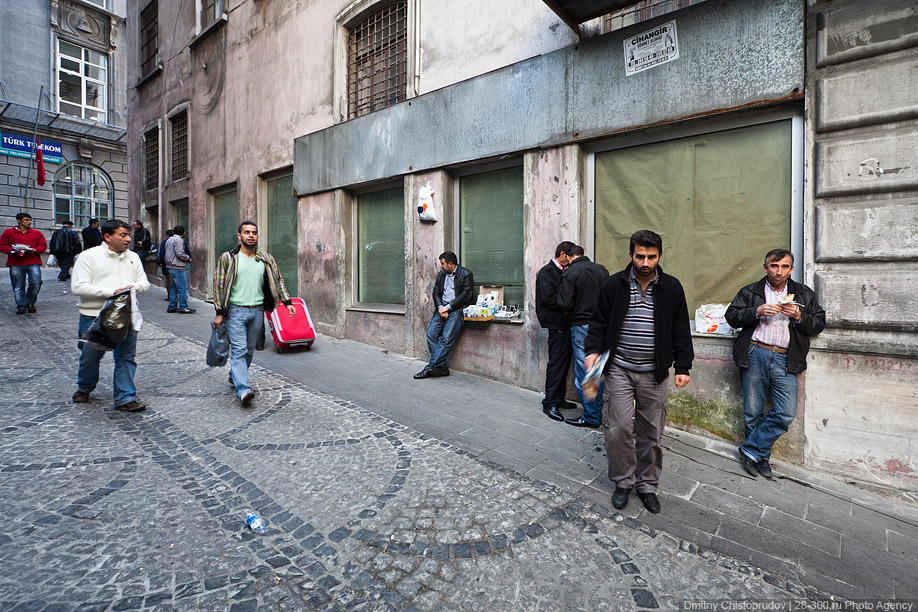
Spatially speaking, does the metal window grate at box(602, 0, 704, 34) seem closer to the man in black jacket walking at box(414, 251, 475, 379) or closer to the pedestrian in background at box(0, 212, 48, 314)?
the man in black jacket walking at box(414, 251, 475, 379)

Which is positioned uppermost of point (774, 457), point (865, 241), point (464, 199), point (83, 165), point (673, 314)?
point (83, 165)

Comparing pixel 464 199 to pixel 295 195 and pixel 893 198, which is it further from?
pixel 893 198

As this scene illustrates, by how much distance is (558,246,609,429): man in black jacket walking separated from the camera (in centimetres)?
466

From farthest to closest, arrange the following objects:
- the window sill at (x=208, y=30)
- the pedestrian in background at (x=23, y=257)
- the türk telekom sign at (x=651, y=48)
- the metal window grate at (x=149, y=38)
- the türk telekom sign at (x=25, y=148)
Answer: the türk telekom sign at (x=25, y=148) → the metal window grate at (x=149, y=38) → the window sill at (x=208, y=30) → the pedestrian in background at (x=23, y=257) → the türk telekom sign at (x=651, y=48)

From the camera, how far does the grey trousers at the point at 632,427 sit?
3139 mm

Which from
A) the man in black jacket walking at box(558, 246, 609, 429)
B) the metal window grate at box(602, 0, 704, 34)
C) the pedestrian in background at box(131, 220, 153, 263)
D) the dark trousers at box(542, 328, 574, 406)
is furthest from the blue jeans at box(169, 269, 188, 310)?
the metal window grate at box(602, 0, 704, 34)

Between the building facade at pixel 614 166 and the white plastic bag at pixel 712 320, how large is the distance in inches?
4.7

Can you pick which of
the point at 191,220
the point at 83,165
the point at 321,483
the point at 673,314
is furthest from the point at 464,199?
the point at 83,165

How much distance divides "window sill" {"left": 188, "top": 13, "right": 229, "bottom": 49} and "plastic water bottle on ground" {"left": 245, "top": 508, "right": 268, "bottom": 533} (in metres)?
12.4

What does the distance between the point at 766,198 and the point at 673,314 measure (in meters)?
2.08

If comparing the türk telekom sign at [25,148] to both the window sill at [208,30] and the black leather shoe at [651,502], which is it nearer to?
the window sill at [208,30]

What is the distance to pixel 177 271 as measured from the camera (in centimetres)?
1023

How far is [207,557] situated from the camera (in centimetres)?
241

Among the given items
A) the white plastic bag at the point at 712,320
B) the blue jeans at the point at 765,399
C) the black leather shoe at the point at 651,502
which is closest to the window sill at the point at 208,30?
the white plastic bag at the point at 712,320
